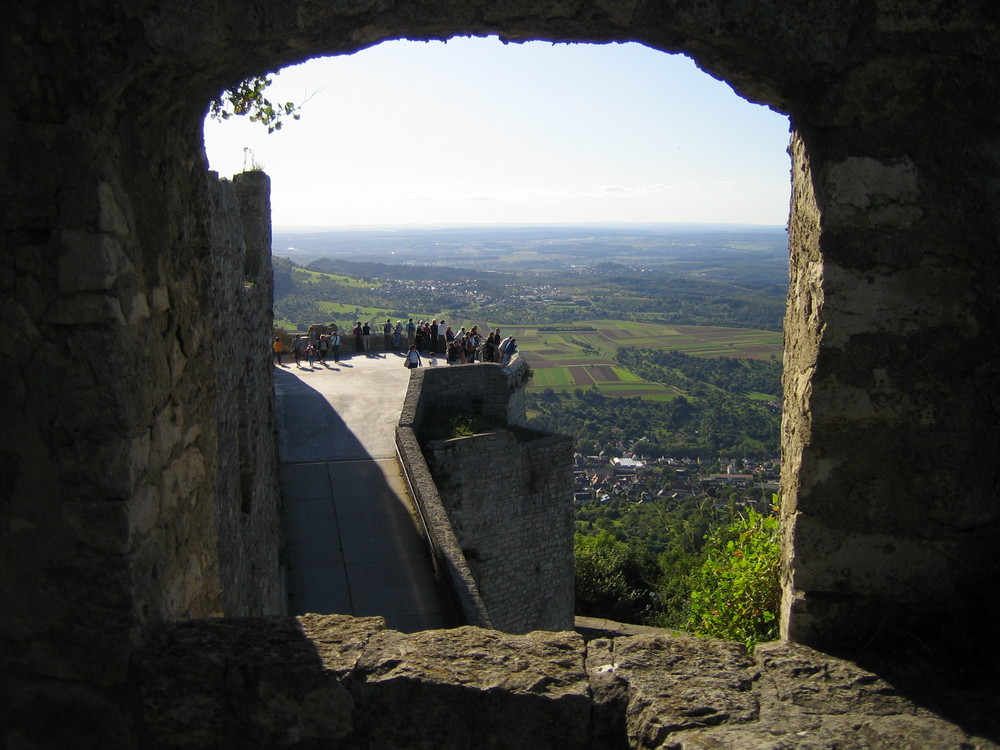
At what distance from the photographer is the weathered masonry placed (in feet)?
9.01

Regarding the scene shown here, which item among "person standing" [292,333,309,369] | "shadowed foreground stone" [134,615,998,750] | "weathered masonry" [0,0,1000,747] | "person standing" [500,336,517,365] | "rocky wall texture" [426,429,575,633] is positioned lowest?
"rocky wall texture" [426,429,575,633]

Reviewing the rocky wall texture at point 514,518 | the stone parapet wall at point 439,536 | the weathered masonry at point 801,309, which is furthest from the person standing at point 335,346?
the weathered masonry at point 801,309

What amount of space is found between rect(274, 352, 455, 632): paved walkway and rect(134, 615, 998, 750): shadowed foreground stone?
6.44 metres

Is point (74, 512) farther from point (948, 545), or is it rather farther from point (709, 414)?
point (709, 414)

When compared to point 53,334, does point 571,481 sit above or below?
below

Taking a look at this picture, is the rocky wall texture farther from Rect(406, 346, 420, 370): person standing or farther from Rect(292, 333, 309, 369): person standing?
Rect(292, 333, 309, 369): person standing

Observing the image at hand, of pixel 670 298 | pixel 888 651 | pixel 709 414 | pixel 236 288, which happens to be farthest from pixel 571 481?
pixel 670 298

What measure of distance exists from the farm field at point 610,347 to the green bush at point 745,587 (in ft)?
183

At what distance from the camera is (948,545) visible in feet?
9.62

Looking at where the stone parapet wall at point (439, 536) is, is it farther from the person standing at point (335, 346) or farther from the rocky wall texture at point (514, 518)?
the person standing at point (335, 346)

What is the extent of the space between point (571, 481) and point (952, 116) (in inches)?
465

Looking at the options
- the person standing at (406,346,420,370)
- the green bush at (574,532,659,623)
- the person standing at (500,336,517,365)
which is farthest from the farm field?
the green bush at (574,532,659,623)

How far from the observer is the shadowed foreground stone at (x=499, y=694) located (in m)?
2.63

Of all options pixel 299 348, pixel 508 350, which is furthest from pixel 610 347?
pixel 508 350
